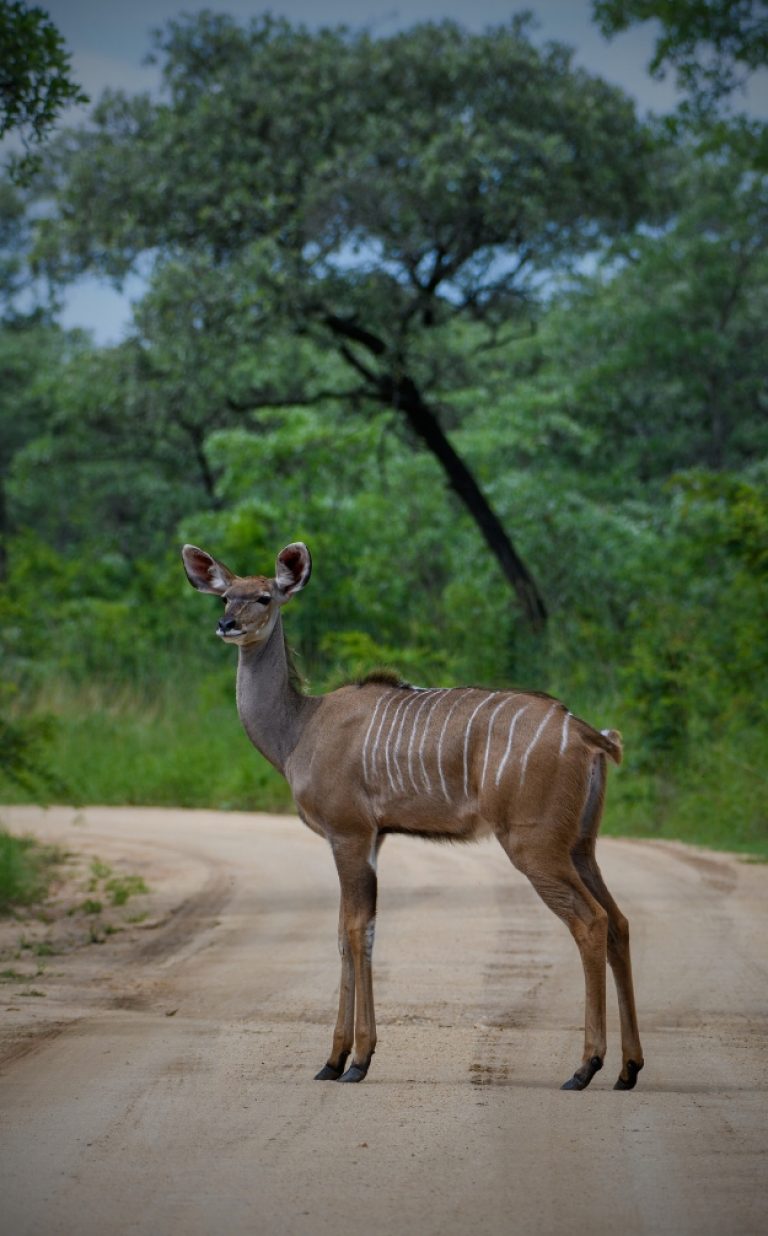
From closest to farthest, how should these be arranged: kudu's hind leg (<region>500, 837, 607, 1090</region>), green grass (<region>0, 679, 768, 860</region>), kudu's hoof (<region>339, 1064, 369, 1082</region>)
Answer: kudu's hind leg (<region>500, 837, 607, 1090</region>) → kudu's hoof (<region>339, 1064, 369, 1082</region>) → green grass (<region>0, 679, 768, 860</region>)

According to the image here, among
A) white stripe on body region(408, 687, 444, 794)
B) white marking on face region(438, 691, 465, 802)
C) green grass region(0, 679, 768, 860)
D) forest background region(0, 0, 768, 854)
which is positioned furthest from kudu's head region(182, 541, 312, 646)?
forest background region(0, 0, 768, 854)

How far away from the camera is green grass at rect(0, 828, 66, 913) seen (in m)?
12.2

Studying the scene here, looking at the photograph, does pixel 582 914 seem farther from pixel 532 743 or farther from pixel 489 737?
pixel 489 737

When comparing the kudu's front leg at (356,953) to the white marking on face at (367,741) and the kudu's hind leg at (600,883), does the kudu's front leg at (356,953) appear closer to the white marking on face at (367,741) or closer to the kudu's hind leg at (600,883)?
the white marking on face at (367,741)

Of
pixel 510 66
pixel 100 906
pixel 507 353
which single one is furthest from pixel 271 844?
pixel 507 353

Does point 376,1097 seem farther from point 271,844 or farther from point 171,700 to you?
point 171,700

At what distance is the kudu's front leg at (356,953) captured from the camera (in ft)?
21.2

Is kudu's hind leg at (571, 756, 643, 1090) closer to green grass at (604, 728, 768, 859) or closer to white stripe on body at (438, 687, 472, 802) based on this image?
white stripe on body at (438, 687, 472, 802)

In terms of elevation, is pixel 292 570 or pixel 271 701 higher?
pixel 292 570

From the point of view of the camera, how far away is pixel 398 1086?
6.25 m

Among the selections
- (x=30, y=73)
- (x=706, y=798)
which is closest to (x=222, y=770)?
(x=706, y=798)

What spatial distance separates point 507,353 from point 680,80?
420 inches

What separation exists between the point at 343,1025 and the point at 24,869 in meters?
7.12

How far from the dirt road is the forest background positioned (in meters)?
4.60
